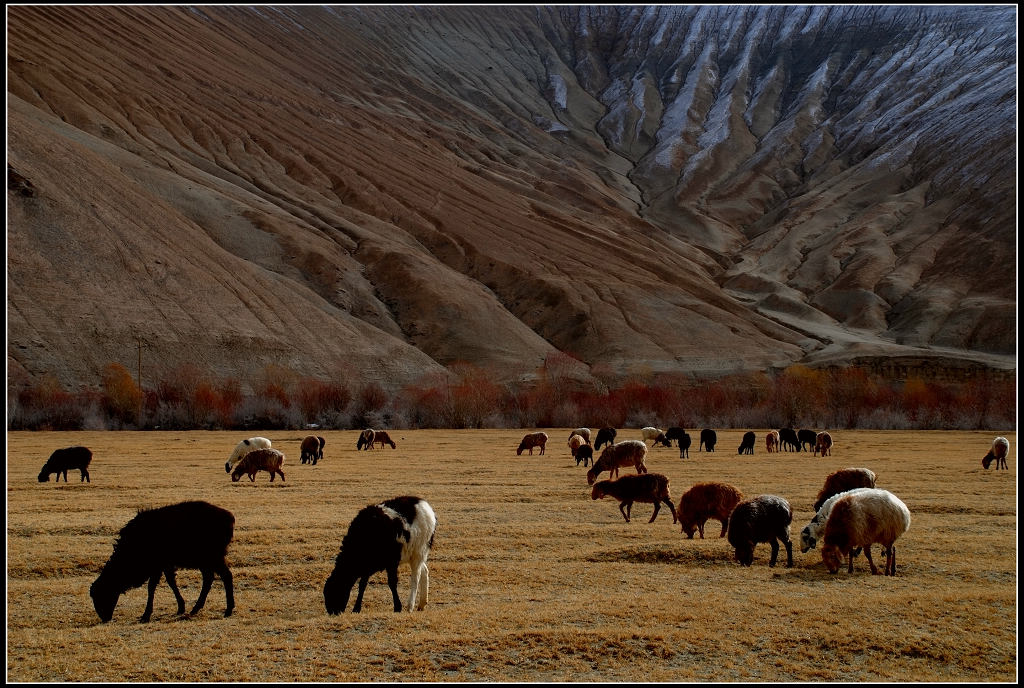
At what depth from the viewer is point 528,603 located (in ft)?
36.9

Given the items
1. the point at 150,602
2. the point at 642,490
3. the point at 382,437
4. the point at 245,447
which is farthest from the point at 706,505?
the point at 382,437

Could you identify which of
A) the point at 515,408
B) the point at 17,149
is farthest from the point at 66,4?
the point at 515,408

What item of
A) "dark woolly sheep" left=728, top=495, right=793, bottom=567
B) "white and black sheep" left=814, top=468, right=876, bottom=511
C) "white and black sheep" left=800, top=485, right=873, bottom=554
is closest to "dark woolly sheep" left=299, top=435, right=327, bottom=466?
"white and black sheep" left=814, top=468, right=876, bottom=511

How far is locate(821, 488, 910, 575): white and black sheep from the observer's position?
12.7m

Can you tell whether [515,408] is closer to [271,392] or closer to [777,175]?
[271,392]

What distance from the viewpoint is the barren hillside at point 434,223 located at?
261 ft

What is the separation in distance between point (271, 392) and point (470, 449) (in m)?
34.1

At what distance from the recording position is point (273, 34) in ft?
640

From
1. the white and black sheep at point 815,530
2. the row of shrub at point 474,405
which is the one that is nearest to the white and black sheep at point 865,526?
the white and black sheep at point 815,530

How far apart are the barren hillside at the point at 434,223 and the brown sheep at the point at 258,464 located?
48.0 metres

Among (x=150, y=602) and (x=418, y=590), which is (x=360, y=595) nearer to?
(x=418, y=590)

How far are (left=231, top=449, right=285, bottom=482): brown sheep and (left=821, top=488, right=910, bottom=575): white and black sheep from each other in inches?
651

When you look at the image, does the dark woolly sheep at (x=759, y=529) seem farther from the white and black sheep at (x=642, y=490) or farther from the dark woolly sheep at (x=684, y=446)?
the dark woolly sheep at (x=684, y=446)

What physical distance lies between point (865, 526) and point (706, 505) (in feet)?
10.8
